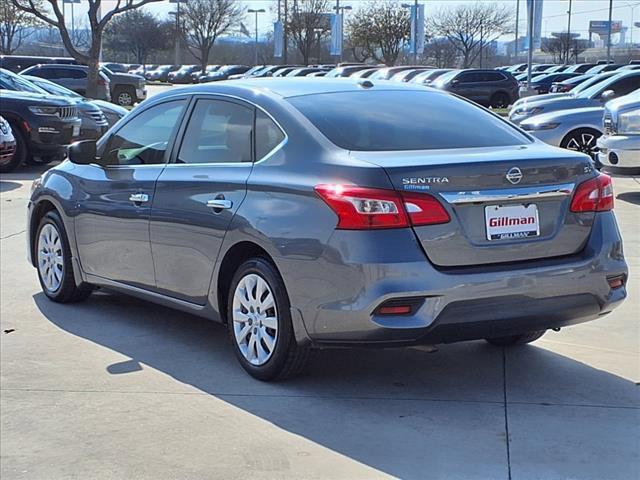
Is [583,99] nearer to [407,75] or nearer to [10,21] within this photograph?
[407,75]

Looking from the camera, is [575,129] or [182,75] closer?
[575,129]

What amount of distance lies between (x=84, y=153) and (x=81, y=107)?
12487 millimetres

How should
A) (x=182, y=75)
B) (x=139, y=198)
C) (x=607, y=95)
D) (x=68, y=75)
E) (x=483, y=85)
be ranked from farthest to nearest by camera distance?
1. (x=182, y=75)
2. (x=68, y=75)
3. (x=483, y=85)
4. (x=607, y=95)
5. (x=139, y=198)

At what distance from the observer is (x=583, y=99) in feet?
54.6

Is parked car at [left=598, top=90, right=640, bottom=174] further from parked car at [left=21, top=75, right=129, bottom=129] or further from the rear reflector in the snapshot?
parked car at [left=21, top=75, right=129, bottom=129]

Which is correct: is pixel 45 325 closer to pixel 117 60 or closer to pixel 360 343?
pixel 360 343

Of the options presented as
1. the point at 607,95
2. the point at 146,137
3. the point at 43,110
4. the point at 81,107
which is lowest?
the point at 81,107

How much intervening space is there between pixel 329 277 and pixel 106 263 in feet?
7.64

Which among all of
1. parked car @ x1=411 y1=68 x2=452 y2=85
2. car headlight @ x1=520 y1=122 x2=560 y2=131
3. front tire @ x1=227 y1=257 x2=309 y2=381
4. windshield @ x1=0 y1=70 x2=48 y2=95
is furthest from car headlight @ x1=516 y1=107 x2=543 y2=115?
parked car @ x1=411 y1=68 x2=452 y2=85

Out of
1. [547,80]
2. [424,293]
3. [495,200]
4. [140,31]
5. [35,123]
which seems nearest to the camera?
[424,293]

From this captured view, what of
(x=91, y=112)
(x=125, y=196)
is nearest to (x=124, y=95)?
(x=91, y=112)

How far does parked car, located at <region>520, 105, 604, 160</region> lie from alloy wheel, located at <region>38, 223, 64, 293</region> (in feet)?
32.8

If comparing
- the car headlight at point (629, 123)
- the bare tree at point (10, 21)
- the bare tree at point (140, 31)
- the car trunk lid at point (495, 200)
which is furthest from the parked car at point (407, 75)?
the bare tree at point (140, 31)

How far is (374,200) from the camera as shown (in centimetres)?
450
